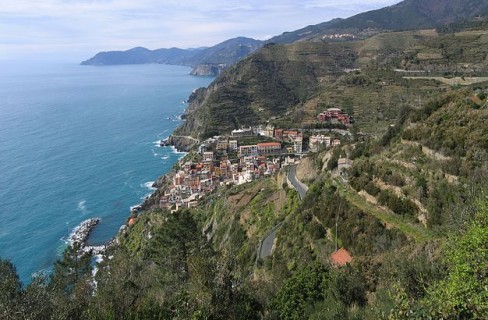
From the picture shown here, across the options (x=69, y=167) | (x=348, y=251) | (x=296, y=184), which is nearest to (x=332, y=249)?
(x=348, y=251)

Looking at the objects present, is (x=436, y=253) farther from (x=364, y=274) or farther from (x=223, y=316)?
(x=223, y=316)

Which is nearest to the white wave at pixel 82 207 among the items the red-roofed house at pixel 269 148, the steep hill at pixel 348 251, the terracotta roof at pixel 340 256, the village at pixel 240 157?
the village at pixel 240 157

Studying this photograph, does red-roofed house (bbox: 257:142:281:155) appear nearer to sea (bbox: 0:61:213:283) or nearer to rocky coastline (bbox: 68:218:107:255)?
sea (bbox: 0:61:213:283)

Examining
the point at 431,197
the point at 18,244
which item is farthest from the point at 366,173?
the point at 18,244

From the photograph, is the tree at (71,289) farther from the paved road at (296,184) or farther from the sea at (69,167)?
the paved road at (296,184)

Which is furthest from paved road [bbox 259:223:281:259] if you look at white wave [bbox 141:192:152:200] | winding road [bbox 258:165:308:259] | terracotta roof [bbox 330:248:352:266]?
white wave [bbox 141:192:152:200]

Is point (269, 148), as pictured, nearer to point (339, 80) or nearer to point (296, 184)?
point (339, 80)
